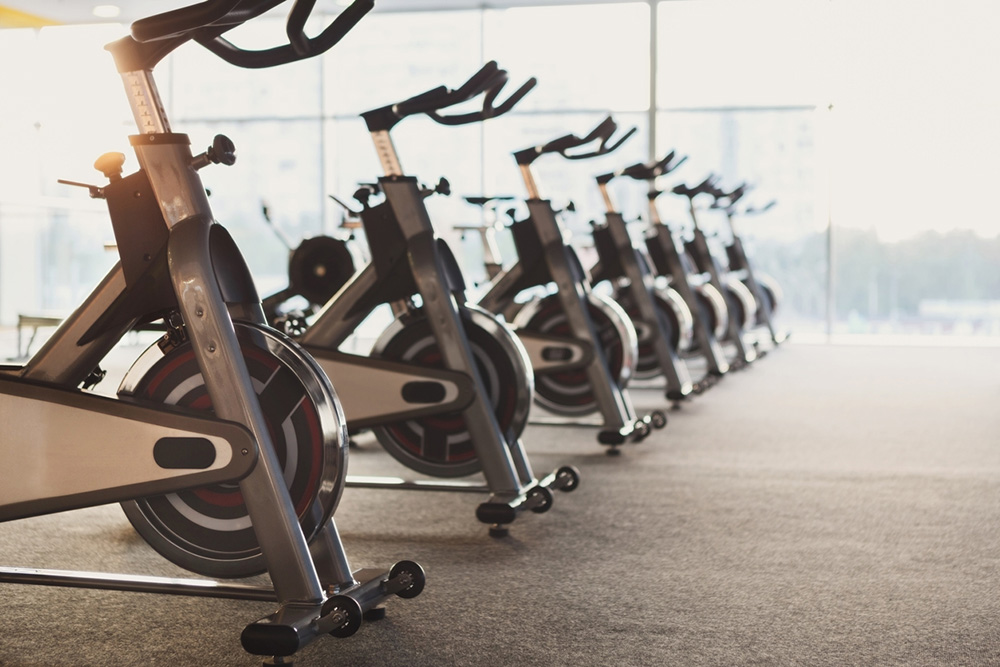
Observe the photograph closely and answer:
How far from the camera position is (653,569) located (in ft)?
7.32

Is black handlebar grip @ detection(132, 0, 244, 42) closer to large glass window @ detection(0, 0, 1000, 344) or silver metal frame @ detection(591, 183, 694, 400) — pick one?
silver metal frame @ detection(591, 183, 694, 400)

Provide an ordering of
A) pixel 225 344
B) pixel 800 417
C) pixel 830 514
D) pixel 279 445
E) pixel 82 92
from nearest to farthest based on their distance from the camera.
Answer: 1. pixel 225 344
2. pixel 279 445
3. pixel 830 514
4. pixel 800 417
5. pixel 82 92

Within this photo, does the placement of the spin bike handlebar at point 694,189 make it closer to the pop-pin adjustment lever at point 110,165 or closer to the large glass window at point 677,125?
the large glass window at point 677,125

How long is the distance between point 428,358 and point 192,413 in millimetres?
1210

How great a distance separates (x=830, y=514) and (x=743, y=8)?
7.53 m

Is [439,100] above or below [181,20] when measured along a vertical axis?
below

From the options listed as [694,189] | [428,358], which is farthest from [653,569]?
[694,189]

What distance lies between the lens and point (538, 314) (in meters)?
3.94

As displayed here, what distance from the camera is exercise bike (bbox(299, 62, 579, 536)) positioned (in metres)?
2.51

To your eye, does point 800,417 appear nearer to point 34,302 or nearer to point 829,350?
point 829,350

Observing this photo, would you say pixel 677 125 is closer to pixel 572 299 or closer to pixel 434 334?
pixel 572 299

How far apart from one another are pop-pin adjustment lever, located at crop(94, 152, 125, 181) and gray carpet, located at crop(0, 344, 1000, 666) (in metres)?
0.77

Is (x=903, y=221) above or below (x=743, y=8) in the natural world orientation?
below

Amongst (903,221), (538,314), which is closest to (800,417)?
(538,314)
